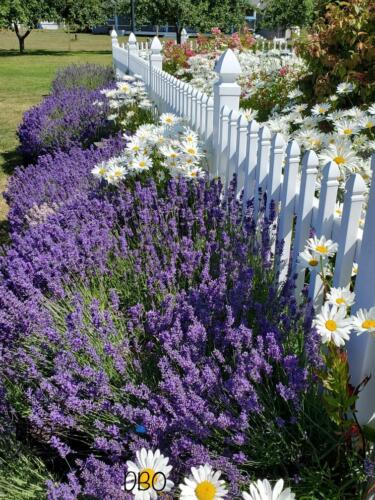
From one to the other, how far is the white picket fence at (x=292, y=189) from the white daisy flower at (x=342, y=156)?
0.70 ft

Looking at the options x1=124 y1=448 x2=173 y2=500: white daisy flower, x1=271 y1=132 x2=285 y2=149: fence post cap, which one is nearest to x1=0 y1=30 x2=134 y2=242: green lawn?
x1=271 y1=132 x2=285 y2=149: fence post cap

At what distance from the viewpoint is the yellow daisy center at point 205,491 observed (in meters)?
1.26

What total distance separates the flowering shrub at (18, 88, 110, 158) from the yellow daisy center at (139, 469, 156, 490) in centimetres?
476

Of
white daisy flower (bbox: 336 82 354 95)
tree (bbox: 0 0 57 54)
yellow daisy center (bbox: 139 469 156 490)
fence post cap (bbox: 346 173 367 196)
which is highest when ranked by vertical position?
tree (bbox: 0 0 57 54)

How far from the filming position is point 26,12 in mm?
23703

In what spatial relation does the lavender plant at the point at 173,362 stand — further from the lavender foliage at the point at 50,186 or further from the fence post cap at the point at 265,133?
the lavender foliage at the point at 50,186

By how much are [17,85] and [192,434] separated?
15.3 m

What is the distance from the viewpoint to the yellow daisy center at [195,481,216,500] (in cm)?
126

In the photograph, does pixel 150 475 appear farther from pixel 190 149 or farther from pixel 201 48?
pixel 201 48

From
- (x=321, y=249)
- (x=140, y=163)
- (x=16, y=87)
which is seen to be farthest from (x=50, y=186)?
(x=16, y=87)

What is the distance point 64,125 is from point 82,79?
10.3 feet

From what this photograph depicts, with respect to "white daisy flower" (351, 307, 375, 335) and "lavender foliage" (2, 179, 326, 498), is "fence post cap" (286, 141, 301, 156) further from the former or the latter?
"white daisy flower" (351, 307, 375, 335)

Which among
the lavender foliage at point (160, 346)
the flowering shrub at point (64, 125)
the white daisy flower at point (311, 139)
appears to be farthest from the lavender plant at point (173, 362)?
the flowering shrub at point (64, 125)

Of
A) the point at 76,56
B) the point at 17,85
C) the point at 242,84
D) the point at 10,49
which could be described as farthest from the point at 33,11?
the point at 242,84
